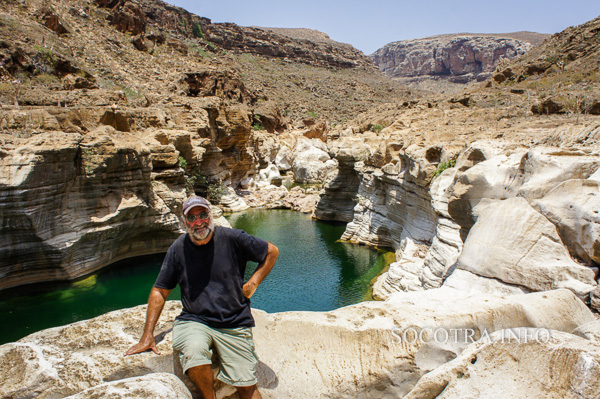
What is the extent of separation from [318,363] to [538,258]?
11.3 ft

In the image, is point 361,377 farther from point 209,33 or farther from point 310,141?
point 209,33

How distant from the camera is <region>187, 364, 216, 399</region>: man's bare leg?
280cm

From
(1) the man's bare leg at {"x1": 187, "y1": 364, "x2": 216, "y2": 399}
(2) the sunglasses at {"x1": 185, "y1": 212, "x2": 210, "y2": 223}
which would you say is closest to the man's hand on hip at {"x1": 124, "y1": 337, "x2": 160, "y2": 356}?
(1) the man's bare leg at {"x1": 187, "y1": 364, "x2": 216, "y2": 399}

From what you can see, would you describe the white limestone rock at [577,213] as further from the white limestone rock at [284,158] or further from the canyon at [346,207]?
the white limestone rock at [284,158]

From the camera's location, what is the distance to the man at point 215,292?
297 cm

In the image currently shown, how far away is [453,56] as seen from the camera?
122938mm

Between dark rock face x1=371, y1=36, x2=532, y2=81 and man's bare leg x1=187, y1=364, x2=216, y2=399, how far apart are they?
123 meters

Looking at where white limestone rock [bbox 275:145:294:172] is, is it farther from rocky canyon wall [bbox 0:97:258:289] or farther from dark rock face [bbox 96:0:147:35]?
rocky canyon wall [bbox 0:97:258:289]

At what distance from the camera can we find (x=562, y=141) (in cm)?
712

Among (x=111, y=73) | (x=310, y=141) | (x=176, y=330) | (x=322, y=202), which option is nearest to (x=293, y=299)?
(x=176, y=330)

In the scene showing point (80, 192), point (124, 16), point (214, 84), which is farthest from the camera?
point (124, 16)

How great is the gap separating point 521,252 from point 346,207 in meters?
18.5

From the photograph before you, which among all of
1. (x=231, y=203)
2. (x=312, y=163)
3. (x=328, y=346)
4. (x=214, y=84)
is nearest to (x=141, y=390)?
(x=328, y=346)

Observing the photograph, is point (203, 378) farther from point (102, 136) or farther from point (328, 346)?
point (102, 136)
